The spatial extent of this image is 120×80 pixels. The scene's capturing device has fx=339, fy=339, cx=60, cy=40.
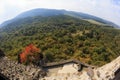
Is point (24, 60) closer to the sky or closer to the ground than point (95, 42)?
closer to the sky

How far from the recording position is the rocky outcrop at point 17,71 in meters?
22.7

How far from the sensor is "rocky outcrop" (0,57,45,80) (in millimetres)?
22653

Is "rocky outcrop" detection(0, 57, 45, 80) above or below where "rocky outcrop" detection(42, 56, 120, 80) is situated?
below

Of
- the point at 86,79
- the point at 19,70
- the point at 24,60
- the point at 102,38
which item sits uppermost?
the point at 86,79

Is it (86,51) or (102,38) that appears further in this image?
(102,38)

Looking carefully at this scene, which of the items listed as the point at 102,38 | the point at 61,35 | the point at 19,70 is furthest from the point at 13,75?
the point at 102,38

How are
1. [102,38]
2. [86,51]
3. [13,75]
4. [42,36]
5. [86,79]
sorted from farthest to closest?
[102,38] < [42,36] < [86,51] < [13,75] < [86,79]

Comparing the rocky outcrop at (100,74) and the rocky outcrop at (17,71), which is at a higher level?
the rocky outcrop at (100,74)

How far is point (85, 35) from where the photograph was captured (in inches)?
4847

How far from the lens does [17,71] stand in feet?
78.4

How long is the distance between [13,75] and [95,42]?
313ft

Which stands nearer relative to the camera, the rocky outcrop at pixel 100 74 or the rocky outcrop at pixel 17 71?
the rocky outcrop at pixel 100 74

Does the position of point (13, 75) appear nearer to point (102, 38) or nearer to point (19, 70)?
point (19, 70)

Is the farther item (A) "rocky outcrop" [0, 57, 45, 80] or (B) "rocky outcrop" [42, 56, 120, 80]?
(A) "rocky outcrop" [0, 57, 45, 80]
